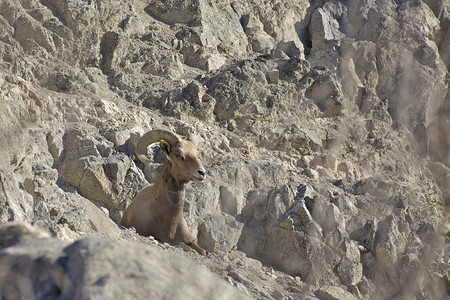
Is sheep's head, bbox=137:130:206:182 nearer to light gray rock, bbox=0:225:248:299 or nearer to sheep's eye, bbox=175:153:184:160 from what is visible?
sheep's eye, bbox=175:153:184:160

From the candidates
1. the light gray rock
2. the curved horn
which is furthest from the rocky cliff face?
the light gray rock

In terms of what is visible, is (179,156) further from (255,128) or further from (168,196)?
(255,128)

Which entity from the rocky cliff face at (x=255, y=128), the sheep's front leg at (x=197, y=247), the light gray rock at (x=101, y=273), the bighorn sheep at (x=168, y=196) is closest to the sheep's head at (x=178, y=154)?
the bighorn sheep at (x=168, y=196)

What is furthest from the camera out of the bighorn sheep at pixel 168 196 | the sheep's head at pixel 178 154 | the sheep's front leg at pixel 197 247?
the sheep's head at pixel 178 154

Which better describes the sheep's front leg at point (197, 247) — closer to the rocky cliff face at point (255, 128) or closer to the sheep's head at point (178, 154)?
the rocky cliff face at point (255, 128)

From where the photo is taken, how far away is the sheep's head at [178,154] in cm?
870

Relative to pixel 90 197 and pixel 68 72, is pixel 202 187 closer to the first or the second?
pixel 90 197

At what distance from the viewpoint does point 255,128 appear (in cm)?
1215

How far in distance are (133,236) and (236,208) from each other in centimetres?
304

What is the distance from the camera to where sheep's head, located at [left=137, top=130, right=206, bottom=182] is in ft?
28.5

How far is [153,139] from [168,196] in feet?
3.05

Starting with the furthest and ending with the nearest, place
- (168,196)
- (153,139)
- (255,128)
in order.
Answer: (255,128), (153,139), (168,196)

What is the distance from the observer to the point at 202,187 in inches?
380

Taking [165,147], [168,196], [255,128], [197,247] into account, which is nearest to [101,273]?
[197,247]
